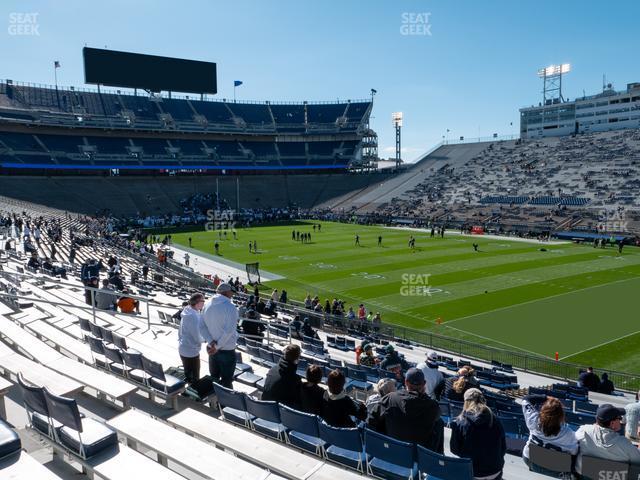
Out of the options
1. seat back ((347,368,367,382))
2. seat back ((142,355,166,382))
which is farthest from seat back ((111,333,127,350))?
seat back ((347,368,367,382))

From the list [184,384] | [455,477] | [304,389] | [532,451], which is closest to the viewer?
[455,477]

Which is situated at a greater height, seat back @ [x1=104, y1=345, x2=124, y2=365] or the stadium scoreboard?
the stadium scoreboard

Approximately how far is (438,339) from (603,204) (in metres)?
46.0

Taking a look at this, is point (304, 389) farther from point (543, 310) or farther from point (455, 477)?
point (543, 310)

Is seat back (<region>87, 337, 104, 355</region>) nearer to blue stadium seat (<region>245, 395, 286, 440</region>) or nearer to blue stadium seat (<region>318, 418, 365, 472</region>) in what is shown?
blue stadium seat (<region>245, 395, 286, 440</region>)

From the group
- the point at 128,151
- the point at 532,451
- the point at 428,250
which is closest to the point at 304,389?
the point at 532,451

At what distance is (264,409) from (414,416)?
173 cm

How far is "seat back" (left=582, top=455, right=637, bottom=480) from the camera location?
4492 mm

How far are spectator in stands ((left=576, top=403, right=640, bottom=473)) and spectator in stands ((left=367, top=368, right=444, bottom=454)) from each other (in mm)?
1309

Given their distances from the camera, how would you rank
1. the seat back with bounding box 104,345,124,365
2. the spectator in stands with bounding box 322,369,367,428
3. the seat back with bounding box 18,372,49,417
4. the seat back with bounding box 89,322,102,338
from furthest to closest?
the seat back with bounding box 89,322,102,338
the seat back with bounding box 104,345,124,365
the spectator in stands with bounding box 322,369,367,428
the seat back with bounding box 18,372,49,417

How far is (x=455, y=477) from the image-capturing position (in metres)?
4.44

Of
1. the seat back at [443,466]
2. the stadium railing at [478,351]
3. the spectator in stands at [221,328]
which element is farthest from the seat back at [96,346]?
the stadium railing at [478,351]

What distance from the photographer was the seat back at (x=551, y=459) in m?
4.80

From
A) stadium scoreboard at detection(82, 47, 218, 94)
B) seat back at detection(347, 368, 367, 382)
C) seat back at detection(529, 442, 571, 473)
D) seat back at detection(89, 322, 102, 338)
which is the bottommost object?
seat back at detection(347, 368, 367, 382)
